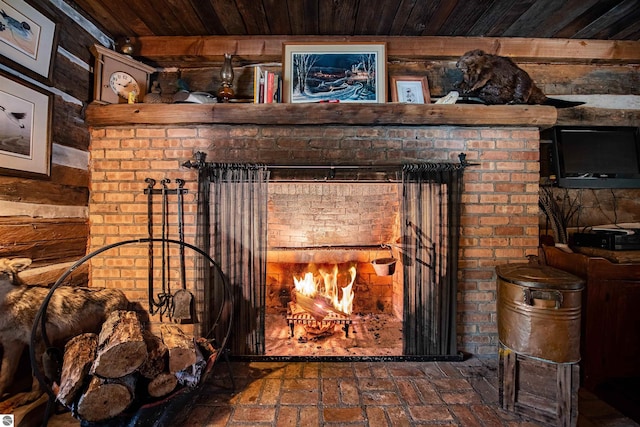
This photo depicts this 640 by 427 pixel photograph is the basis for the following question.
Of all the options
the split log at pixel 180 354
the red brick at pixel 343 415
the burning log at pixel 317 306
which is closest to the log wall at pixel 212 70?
the split log at pixel 180 354

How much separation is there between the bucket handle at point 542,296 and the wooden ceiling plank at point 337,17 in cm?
227

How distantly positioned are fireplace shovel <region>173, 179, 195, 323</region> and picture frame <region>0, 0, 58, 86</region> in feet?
3.59

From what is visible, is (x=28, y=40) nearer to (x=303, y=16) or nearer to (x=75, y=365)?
(x=303, y=16)

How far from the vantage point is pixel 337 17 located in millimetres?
2248

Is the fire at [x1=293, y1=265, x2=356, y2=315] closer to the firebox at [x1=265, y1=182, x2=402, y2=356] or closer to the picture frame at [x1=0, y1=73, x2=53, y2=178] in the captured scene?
the firebox at [x1=265, y1=182, x2=402, y2=356]

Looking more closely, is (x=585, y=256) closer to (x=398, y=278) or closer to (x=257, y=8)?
(x=398, y=278)

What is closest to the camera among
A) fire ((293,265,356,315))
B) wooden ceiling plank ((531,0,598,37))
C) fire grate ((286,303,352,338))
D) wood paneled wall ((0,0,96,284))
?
wood paneled wall ((0,0,96,284))

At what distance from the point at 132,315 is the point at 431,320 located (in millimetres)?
2232

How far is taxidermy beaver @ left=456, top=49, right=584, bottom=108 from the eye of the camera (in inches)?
89.6

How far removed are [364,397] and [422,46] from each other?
112 inches

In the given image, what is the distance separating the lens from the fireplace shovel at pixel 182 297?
89.3 inches

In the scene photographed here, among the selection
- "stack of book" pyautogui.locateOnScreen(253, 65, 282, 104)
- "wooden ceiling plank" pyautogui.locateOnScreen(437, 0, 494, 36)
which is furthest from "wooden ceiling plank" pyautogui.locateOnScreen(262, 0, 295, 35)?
"wooden ceiling plank" pyautogui.locateOnScreen(437, 0, 494, 36)

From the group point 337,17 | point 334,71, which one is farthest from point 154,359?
point 337,17

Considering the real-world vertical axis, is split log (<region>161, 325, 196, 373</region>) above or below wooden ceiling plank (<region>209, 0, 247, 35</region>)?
below
